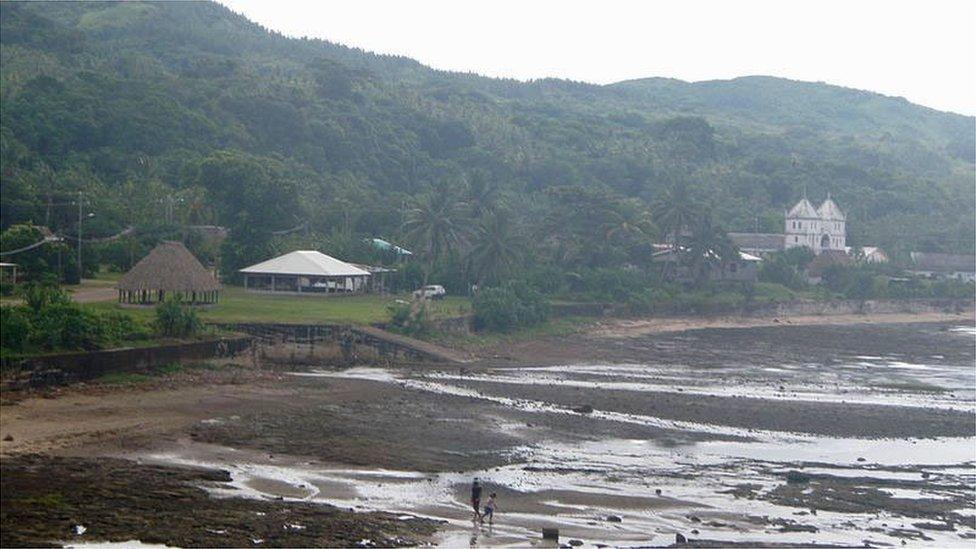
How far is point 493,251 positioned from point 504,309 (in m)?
8.52

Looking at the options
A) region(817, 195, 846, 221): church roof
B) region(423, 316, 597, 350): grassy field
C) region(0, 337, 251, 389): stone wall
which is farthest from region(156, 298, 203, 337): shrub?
region(817, 195, 846, 221): church roof

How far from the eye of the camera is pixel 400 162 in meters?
118

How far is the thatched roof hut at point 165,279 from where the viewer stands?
4653 cm

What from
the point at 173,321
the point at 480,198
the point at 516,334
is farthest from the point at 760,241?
the point at 173,321

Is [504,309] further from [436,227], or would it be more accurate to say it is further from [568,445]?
[568,445]

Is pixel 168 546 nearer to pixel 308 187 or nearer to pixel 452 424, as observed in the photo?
pixel 452 424

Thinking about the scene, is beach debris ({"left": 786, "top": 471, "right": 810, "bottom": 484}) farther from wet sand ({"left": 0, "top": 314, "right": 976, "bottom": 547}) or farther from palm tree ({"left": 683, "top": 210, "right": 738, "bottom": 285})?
palm tree ({"left": 683, "top": 210, "right": 738, "bottom": 285})

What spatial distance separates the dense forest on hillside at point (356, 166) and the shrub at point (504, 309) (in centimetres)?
518

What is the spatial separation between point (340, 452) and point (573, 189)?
174ft

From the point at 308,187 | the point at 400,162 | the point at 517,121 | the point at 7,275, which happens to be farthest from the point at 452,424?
the point at 517,121

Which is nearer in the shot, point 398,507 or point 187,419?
point 398,507

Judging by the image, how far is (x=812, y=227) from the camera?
10388 centimetres

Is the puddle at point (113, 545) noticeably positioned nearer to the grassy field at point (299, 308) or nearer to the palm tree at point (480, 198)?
the grassy field at point (299, 308)

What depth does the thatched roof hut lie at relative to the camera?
46531 mm
